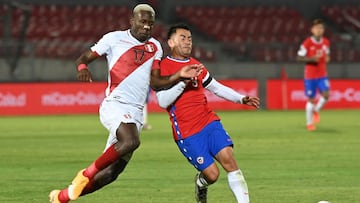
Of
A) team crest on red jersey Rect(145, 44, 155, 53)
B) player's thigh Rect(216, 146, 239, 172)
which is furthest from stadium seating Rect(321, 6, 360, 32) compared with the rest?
player's thigh Rect(216, 146, 239, 172)

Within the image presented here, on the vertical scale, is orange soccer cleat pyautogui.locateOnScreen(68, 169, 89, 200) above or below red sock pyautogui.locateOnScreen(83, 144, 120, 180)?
below

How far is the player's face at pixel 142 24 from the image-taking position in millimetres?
10289

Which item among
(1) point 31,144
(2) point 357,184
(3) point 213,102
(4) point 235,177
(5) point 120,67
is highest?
(5) point 120,67

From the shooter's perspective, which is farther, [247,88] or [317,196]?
[247,88]

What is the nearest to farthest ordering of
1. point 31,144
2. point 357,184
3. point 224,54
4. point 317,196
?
point 317,196 → point 357,184 → point 31,144 → point 224,54

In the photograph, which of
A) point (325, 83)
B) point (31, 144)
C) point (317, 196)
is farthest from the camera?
point (325, 83)

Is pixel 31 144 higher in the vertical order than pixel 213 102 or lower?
higher

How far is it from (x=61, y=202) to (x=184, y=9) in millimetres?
34014

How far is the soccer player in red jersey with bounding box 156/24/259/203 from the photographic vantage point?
10.0m

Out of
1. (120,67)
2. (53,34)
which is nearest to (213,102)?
(53,34)

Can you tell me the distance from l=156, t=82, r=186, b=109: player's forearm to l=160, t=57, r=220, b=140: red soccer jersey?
5.5 inches

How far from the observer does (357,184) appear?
12758 mm

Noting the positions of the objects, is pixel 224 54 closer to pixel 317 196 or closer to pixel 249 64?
pixel 249 64

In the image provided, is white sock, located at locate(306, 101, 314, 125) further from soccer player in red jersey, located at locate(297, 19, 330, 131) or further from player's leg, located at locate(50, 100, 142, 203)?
player's leg, located at locate(50, 100, 142, 203)
